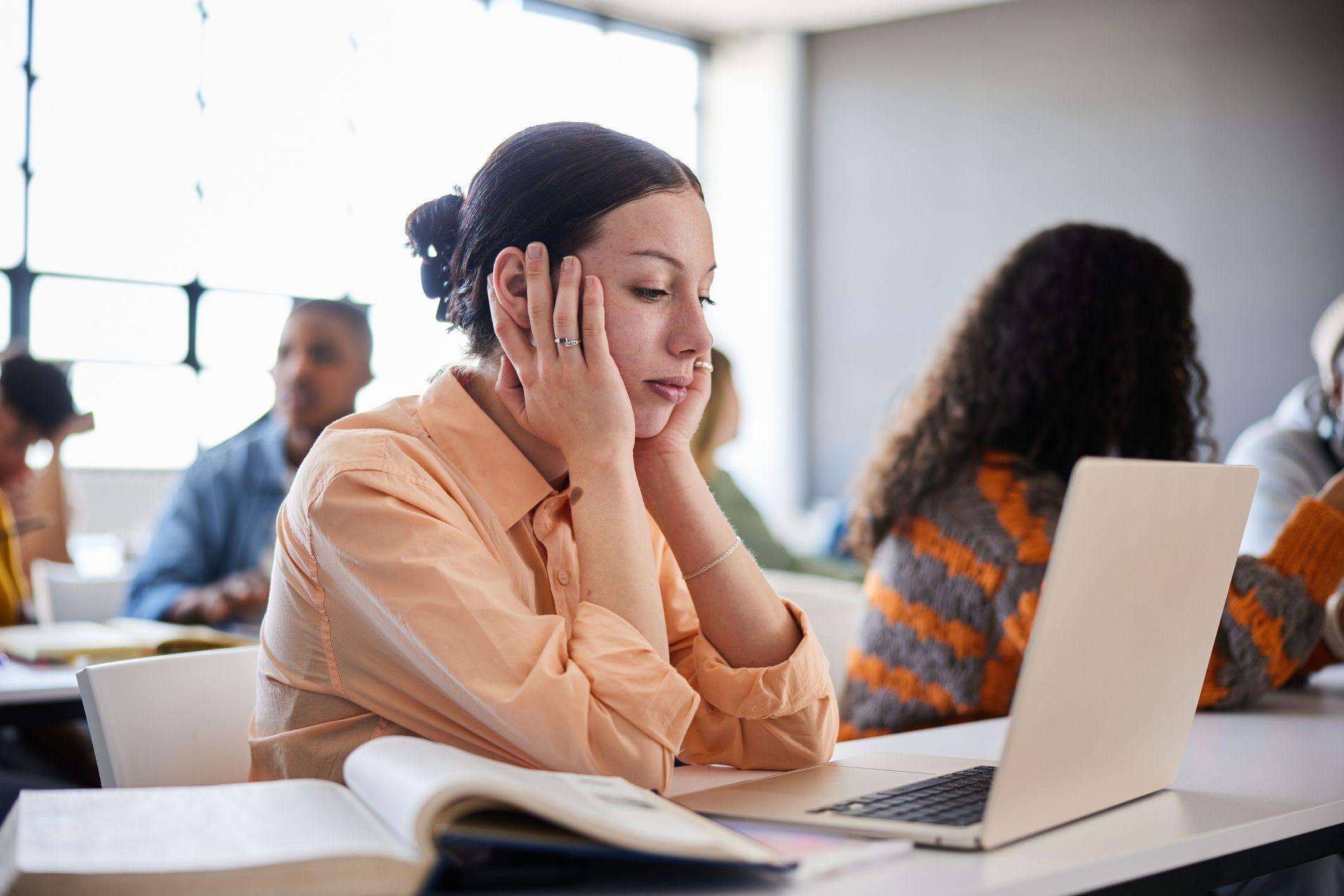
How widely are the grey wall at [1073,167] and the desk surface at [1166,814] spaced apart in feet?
16.0

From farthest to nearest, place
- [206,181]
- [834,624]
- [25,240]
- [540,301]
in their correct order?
1. [206,181]
2. [25,240]
3. [834,624]
4. [540,301]

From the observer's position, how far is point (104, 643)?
2.16m

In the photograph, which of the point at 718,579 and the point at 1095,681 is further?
the point at 718,579

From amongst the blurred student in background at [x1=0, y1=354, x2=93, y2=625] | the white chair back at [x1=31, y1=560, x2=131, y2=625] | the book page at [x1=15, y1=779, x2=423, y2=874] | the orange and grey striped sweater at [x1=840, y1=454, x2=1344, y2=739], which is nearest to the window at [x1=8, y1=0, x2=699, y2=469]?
the blurred student in background at [x1=0, y1=354, x2=93, y2=625]

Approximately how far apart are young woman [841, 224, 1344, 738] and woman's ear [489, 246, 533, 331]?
827mm

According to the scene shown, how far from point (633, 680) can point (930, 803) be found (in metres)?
0.25

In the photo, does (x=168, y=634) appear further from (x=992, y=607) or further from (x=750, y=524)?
(x=750, y=524)

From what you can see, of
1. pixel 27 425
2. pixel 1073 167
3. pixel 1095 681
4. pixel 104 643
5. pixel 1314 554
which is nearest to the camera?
pixel 1095 681

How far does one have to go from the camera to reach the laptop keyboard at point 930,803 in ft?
2.95

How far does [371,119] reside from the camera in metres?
7.06

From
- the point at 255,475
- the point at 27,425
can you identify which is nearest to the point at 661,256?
the point at 255,475

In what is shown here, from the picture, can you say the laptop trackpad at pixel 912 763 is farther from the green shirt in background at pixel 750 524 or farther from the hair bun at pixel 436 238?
the green shirt in background at pixel 750 524

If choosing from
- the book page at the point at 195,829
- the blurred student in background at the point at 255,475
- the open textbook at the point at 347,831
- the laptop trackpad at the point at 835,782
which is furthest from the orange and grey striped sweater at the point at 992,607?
the blurred student in background at the point at 255,475

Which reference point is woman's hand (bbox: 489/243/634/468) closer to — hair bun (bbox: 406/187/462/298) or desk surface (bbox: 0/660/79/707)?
hair bun (bbox: 406/187/462/298)
